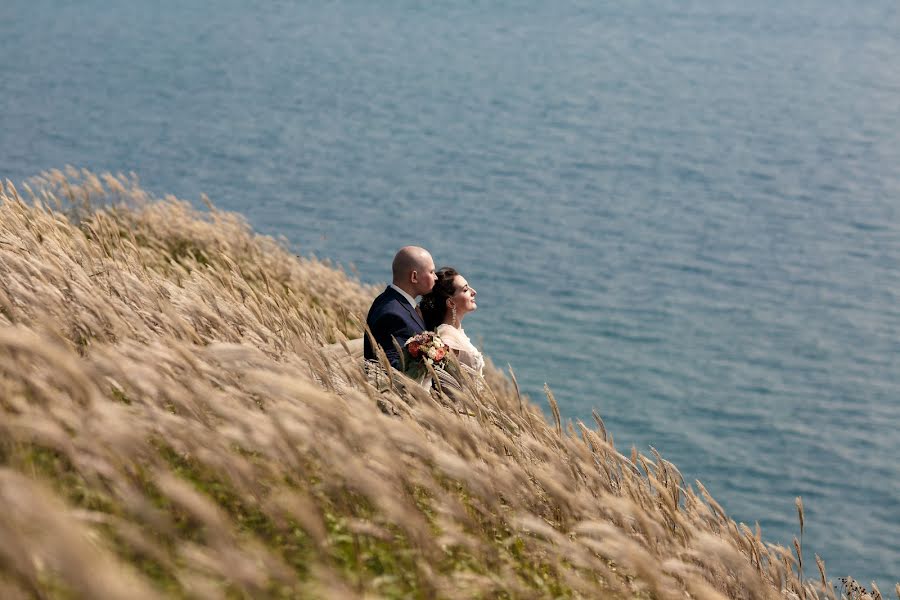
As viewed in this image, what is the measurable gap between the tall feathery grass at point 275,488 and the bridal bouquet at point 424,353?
587 mm

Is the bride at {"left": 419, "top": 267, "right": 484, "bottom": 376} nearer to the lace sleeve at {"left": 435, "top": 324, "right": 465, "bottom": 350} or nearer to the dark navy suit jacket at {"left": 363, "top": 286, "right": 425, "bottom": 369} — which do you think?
the lace sleeve at {"left": 435, "top": 324, "right": 465, "bottom": 350}

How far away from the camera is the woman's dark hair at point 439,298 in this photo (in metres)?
5.87

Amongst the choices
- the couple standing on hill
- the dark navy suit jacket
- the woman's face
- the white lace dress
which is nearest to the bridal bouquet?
the couple standing on hill

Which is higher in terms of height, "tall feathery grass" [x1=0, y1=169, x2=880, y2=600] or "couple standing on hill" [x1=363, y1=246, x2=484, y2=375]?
"tall feathery grass" [x1=0, y1=169, x2=880, y2=600]

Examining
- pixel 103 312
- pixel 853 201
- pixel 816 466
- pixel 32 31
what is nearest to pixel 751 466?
pixel 816 466

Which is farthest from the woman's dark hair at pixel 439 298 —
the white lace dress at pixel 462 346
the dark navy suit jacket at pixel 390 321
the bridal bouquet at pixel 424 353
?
the bridal bouquet at pixel 424 353

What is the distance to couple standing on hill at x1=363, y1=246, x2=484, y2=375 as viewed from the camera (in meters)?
5.48

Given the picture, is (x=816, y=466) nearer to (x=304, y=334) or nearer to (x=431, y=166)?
(x=304, y=334)

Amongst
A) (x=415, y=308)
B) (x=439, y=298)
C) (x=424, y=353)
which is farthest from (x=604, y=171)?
(x=424, y=353)

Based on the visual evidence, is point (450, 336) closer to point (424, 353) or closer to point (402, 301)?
point (402, 301)

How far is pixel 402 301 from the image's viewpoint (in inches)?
220

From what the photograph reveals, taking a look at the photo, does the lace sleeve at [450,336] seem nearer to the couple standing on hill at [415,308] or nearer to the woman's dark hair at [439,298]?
the couple standing on hill at [415,308]

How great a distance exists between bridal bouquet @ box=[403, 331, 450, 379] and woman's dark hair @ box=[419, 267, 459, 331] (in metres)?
0.81

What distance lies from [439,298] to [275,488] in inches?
125
